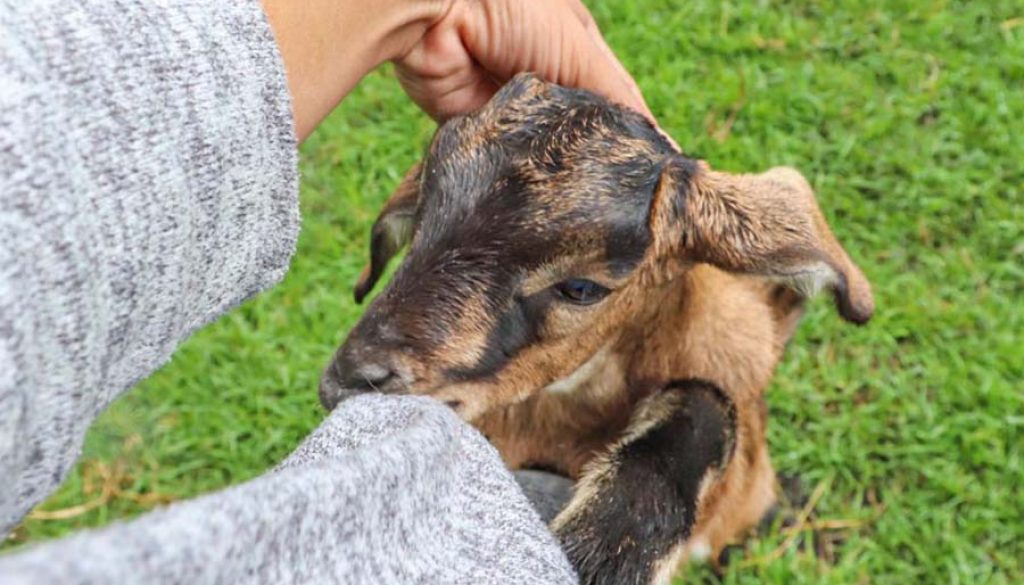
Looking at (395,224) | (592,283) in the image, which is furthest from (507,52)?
(592,283)

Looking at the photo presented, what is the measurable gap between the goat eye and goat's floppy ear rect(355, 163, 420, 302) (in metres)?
0.54

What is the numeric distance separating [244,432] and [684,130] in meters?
2.49

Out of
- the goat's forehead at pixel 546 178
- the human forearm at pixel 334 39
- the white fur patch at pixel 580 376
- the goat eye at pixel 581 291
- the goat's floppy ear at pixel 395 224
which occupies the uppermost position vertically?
the human forearm at pixel 334 39

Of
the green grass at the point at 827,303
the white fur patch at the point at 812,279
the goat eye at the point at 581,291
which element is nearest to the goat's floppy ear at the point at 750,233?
the white fur patch at the point at 812,279

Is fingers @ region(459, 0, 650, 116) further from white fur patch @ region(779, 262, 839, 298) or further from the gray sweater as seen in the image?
the gray sweater

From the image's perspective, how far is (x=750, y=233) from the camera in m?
2.73

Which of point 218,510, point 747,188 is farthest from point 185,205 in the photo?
point 747,188

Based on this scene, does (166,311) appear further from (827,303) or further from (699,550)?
(827,303)

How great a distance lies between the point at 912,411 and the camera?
167 inches

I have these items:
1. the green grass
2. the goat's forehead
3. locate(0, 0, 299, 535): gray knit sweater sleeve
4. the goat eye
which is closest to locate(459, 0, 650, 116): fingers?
the goat's forehead

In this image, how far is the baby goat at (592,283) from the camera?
254 cm

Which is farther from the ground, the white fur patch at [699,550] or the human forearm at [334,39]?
the human forearm at [334,39]

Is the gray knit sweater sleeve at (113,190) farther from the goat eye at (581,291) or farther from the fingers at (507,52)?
the fingers at (507,52)

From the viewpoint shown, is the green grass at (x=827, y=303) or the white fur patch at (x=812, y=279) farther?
the green grass at (x=827, y=303)
